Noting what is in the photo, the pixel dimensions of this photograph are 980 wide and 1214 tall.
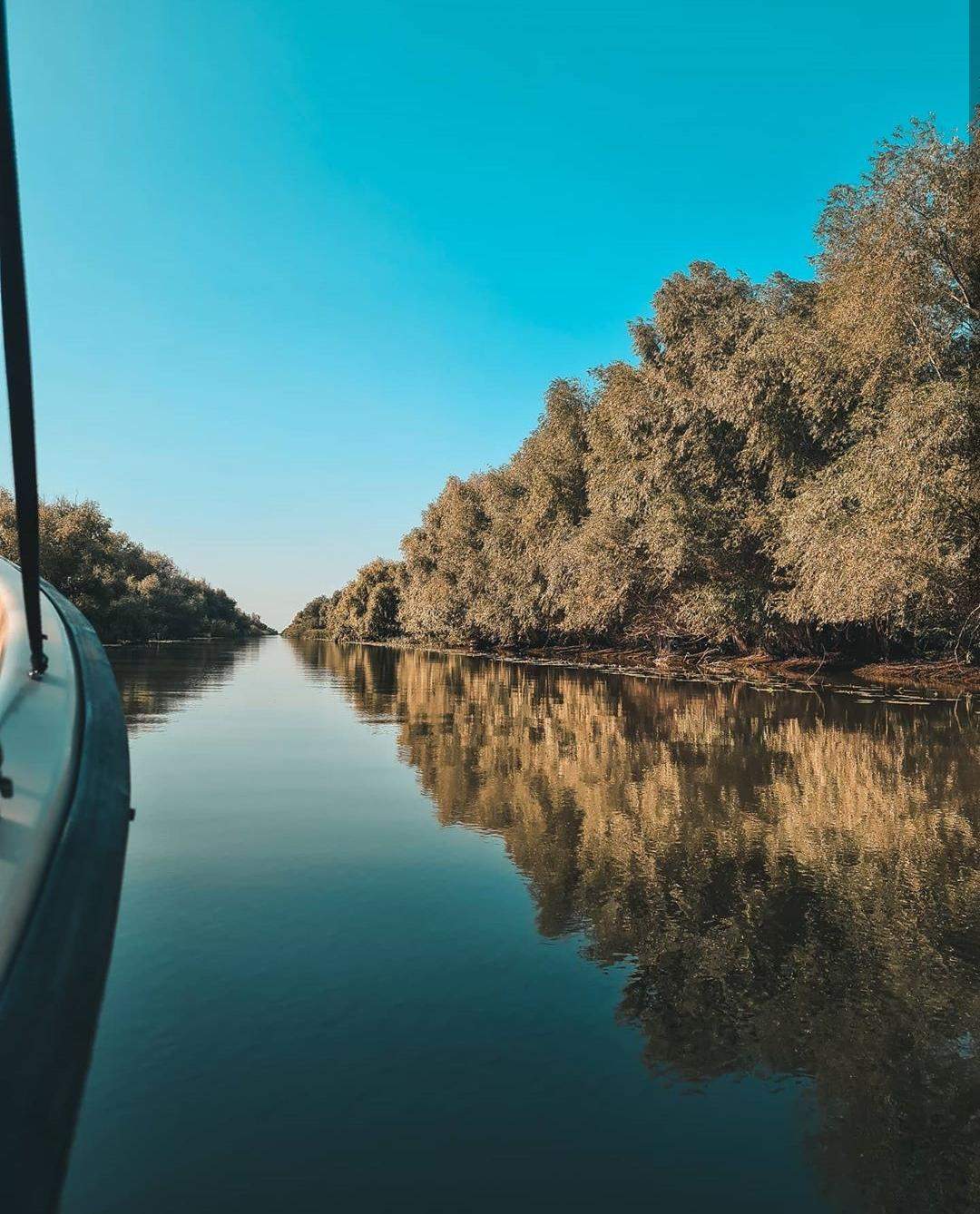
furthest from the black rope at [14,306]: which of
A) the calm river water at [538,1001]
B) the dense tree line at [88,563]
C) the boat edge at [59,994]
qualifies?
the dense tree line at [88,563]

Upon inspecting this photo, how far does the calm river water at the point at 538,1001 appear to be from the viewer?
2307 millimetres

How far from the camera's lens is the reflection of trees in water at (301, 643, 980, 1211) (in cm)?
270

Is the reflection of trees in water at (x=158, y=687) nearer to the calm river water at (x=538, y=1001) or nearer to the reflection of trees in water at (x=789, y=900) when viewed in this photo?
the reflection of trees in water at (x=789, y=900)

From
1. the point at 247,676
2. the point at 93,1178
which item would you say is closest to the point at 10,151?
the point at 93,1178

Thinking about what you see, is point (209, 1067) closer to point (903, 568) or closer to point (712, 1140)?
point (712, 1140)

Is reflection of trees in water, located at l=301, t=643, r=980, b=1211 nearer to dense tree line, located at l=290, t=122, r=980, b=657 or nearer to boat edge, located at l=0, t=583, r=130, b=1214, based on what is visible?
boat edge, located at l=0, t=583, r=130, b=1214

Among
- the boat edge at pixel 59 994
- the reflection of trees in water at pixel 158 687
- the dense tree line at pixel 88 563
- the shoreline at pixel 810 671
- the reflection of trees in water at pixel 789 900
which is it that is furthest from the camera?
the dense tree line at pixel 88 563

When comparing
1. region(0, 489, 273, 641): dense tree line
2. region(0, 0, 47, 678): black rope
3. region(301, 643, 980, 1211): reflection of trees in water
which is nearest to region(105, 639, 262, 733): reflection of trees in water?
region(301, 643, 980, 1211): reflection of trees in water

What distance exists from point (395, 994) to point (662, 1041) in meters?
1.11

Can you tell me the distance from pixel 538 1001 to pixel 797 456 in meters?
24.1

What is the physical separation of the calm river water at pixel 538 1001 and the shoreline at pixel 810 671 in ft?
48.0

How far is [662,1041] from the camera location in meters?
3.06

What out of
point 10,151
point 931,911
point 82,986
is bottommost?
point 931,911

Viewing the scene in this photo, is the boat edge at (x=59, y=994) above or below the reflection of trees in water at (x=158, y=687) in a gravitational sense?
above
